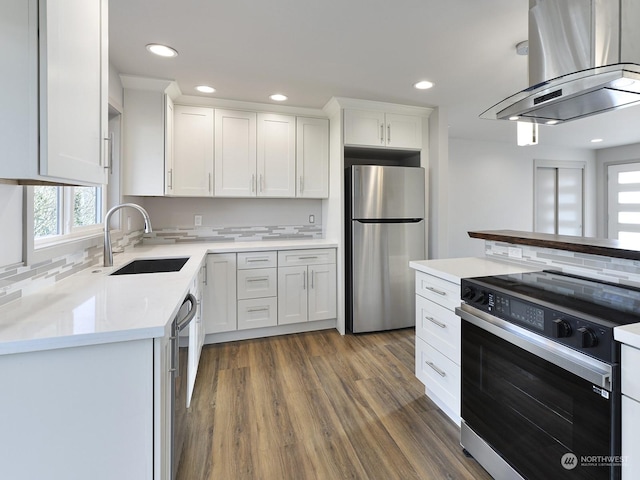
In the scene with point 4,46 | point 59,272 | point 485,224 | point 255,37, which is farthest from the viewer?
point 485,224

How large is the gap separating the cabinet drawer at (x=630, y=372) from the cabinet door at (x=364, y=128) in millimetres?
2672

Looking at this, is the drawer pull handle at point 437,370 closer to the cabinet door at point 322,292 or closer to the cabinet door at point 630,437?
the cabinet door at point 630,437

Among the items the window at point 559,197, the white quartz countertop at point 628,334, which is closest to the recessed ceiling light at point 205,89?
the white quartz countertop at point 628,334

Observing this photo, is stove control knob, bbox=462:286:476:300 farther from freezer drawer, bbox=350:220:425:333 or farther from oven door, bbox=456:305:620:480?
freezer drawer, bbox=350:220:425:333

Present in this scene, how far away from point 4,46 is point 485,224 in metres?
5.54

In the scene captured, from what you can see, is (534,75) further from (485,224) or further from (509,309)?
(485,224)

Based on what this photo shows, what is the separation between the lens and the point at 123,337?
0.92 meters

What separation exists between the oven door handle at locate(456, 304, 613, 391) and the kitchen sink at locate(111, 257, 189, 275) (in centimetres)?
189

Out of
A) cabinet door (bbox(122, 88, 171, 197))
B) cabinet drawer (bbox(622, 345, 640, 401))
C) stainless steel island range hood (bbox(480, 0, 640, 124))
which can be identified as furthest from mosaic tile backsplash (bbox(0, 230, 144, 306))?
stainless steel island range hood (bbox(480, 0, 640, 124))

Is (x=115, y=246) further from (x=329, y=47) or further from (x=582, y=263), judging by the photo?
(x=582, y=263)

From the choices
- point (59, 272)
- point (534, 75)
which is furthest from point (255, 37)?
point (59, 272)

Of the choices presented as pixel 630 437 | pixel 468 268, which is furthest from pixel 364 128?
pixel 630 437

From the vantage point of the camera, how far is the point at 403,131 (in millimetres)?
3346

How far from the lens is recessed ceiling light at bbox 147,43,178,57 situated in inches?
83.5
